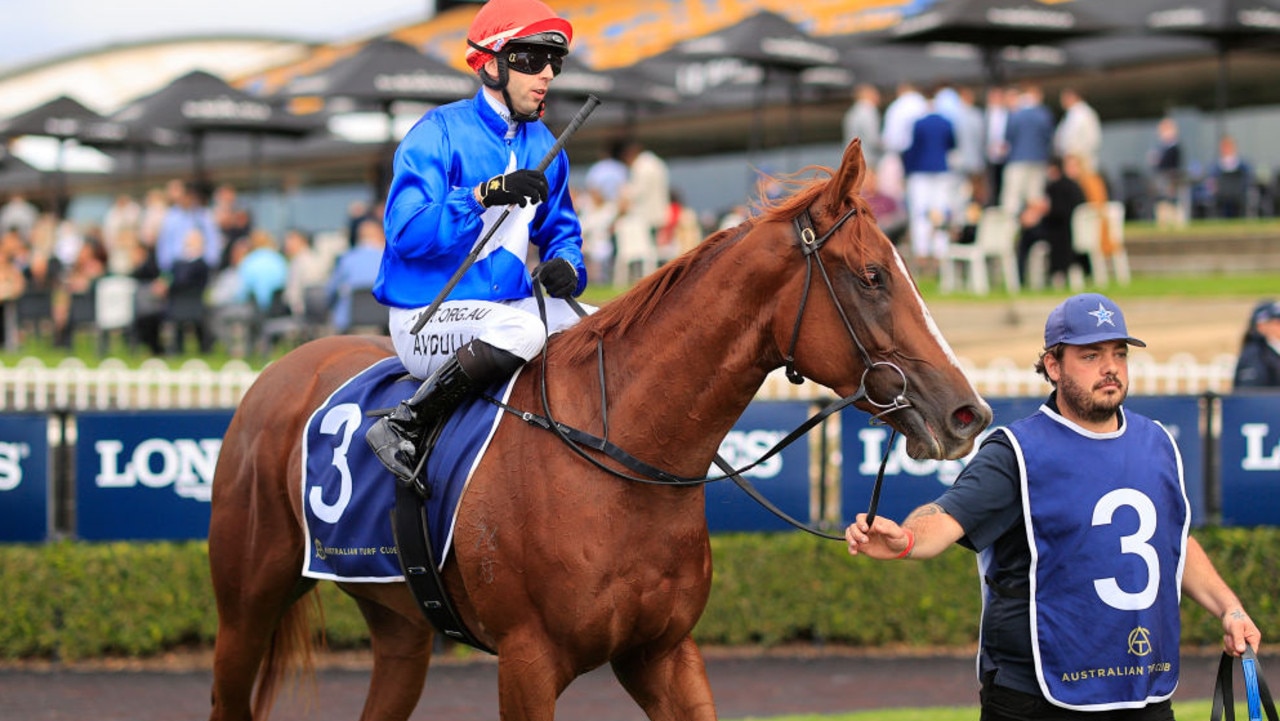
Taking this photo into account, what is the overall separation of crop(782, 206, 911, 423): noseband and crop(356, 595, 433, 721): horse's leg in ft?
5.41

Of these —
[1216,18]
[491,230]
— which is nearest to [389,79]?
[1216,18]

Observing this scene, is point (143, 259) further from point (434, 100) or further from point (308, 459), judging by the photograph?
point (308, 459)

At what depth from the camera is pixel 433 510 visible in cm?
405

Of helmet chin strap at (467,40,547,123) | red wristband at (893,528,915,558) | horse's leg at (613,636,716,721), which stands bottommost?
horse's leg at (613,636,716,721)

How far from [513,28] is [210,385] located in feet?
20.1

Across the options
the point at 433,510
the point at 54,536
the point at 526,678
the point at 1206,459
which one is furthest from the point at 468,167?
the point at 1206,459

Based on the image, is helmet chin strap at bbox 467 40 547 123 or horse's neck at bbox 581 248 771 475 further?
helmet chin strap at bbox 467 40 547 123

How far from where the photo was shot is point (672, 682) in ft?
12.5

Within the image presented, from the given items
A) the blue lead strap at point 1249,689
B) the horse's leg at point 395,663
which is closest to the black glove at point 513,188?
the horse's leg at point 395,663

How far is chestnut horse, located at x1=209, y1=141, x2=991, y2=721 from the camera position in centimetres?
350

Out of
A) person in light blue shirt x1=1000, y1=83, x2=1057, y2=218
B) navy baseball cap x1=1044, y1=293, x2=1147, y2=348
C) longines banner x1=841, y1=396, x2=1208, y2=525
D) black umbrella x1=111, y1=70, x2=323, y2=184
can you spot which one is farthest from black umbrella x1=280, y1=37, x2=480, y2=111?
navy baseball cap x1=1044, y1=293, x2=1147, y2=348

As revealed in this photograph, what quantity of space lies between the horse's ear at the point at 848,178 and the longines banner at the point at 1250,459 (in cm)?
462

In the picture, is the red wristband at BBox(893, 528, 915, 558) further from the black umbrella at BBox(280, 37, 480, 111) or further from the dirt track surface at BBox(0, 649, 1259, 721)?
the black umbrella at BBox(280, 37, 480, 111)

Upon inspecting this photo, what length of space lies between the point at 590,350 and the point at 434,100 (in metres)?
11.4
